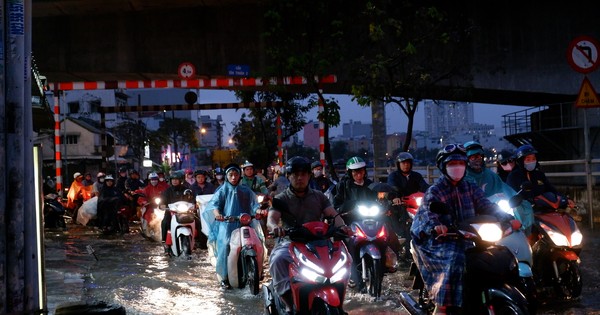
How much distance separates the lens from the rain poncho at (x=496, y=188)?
24.5 feet

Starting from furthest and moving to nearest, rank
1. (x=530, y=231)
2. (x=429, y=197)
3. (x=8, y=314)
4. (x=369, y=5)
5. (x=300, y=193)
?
1. (x=369, y=5)
2. (x=530, y=231)
3. (x=300, y=193)
4. (x=429, y=197)
5. (x=8, y=314)

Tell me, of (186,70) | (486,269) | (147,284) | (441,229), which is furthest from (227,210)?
(186,70)

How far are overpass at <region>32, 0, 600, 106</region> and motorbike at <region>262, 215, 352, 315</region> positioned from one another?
606 inches

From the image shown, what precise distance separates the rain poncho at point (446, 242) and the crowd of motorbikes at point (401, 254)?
0.11m

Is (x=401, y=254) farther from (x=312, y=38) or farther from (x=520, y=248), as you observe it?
(x=312, y=38)

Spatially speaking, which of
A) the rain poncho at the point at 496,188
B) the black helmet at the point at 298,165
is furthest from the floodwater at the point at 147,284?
the black helmet at the point at 298,165

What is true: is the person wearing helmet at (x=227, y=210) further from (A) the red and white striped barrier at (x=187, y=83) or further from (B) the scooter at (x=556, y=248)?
(A) the red and white striped barrier at (x=187, y=83)

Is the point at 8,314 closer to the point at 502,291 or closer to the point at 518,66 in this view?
the point at 502,291

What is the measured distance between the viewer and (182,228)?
11.8m

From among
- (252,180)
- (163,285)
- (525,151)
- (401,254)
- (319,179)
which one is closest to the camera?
(525,151)

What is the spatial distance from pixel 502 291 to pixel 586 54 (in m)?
8.79

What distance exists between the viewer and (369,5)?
16.2 meters

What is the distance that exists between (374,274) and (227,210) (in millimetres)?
2249

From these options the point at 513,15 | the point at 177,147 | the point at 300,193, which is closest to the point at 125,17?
the point at 513,15
